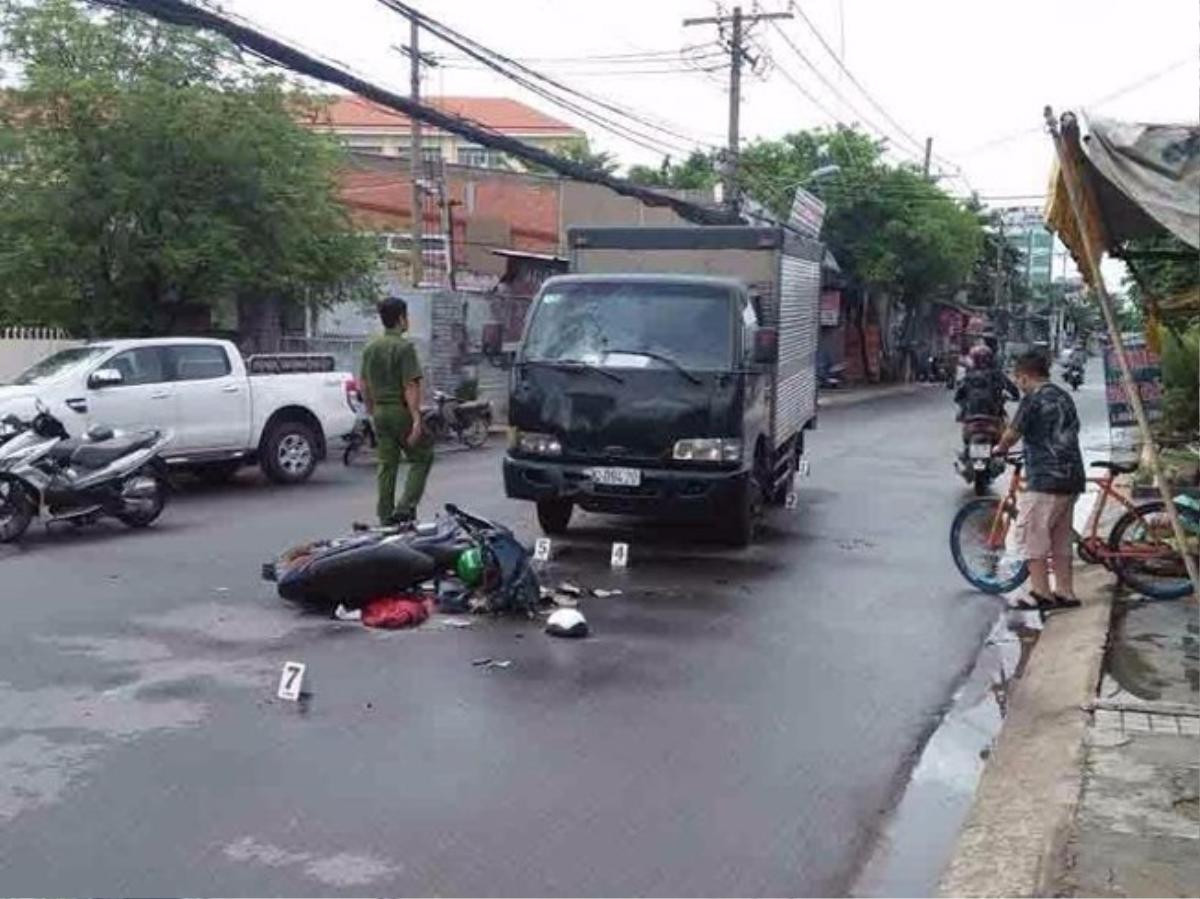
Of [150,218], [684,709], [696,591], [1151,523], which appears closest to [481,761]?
[684,709]

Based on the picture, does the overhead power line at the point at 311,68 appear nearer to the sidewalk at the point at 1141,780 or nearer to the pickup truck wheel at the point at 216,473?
the pickup truck wheel at the point at 216,473

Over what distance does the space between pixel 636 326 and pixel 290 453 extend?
19.8 ft

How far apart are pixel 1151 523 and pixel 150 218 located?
42.9 feet

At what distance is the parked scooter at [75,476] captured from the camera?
10.7 m

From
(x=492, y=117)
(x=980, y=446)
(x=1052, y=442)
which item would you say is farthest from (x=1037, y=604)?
(x=492, y=117)

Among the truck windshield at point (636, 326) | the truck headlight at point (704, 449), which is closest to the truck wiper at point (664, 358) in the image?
the truck windshield at point (636, 326)

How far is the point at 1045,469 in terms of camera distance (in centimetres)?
821

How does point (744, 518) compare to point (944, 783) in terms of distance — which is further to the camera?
point (744, 518)

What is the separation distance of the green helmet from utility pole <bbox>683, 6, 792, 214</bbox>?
21269mm

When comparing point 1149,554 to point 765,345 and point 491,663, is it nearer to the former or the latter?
point 765,345

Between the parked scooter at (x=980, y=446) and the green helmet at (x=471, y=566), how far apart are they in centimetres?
781

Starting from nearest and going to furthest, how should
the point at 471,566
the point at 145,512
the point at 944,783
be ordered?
1. the point at 944,783
2. the point at 471,566
3. the point at 145,512

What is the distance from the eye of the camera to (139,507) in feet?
37.4

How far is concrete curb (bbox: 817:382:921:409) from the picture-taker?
1393 inches
